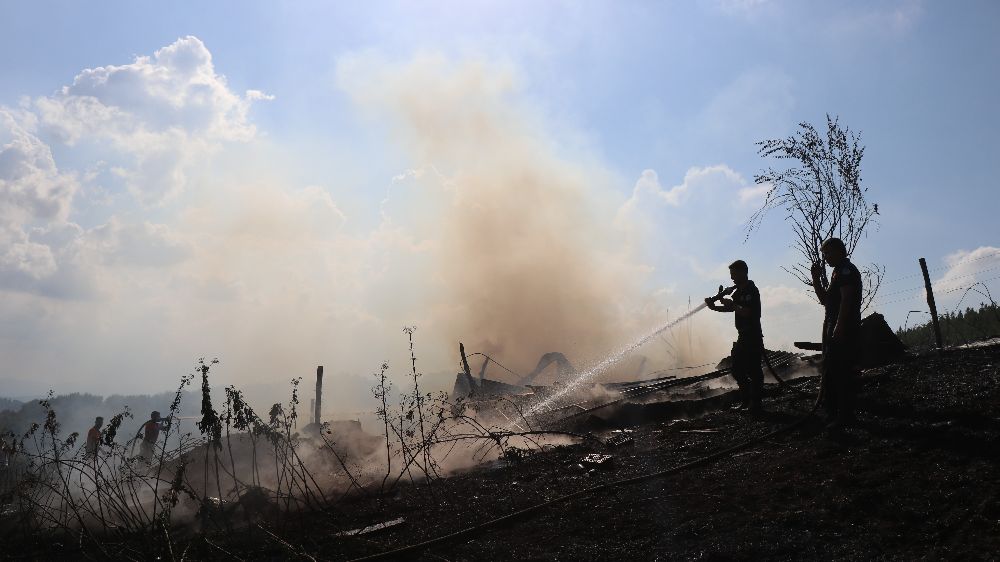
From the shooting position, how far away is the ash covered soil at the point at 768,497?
3352 millimetres

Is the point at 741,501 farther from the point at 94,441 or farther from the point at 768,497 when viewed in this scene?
the point at 94,441

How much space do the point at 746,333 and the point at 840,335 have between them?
1691 mm

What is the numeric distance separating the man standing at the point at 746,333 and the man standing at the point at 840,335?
1305mm

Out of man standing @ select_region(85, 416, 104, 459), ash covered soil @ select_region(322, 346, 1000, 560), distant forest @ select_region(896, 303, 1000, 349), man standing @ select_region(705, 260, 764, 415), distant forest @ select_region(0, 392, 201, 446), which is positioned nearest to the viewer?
ash covered soil @ select_region(322, 346, 1000, 560)

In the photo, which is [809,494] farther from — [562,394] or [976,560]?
[562,394]

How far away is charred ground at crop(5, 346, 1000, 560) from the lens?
339 cm

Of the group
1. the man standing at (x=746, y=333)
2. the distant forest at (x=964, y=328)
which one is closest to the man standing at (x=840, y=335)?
the man standing at (x=746, y=333)

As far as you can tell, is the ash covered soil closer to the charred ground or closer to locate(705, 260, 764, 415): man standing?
the charred ground

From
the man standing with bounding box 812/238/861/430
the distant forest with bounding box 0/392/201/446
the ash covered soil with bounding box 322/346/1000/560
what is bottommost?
the ash covered soil with bounding box 322/346/1000/560

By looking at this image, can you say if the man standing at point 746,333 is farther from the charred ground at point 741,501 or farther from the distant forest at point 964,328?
the distant forest at point 964,328

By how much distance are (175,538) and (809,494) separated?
577 centimetres

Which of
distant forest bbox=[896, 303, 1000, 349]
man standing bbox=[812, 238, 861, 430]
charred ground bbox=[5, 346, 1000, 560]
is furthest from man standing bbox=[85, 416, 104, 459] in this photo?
distant forest bbox=[896, 303, 1000, 349]

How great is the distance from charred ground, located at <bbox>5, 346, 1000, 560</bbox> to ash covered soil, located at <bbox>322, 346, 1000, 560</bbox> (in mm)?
13

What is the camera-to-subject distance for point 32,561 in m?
5.59
